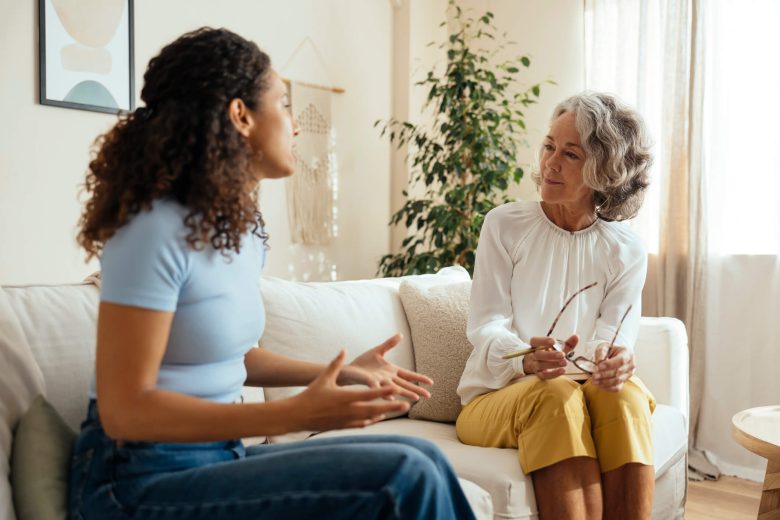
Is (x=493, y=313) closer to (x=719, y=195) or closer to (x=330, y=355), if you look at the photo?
(x=330, y=355)

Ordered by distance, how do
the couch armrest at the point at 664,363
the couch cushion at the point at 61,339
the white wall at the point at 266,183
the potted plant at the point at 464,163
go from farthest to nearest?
the potted plant at the point at 464,163 < the white wall at the point at 266,183 < the couch armrest at the point at 664,363 < the couch cushion at the point at 61,339

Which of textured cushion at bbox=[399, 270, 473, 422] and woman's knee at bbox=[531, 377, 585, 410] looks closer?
woman's knee at bbox=[531, 377, 585, 410]

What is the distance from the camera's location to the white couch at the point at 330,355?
1.43 metres

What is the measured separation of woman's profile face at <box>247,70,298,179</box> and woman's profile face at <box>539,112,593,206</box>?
101cm

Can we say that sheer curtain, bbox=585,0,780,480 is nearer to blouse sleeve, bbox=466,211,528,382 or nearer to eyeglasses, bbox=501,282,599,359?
eyeglasses, bbox=501,282,599,359

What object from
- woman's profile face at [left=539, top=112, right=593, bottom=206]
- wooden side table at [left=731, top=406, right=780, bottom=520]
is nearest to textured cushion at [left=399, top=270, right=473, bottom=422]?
woman's profile face at [left=539, top=112, right=593, bottom=206]

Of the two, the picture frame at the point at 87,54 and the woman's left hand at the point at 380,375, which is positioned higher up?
the picture frame at the point at 87,54

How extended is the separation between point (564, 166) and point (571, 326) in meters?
0.43

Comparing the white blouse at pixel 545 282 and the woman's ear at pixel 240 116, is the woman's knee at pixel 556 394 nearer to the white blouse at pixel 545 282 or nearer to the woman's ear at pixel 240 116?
the white blouse at pixel 545 282

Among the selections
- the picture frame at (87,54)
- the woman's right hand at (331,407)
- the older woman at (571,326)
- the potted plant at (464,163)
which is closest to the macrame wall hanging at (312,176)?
the potted plant at (464,163)

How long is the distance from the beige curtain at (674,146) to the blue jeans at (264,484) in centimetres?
250

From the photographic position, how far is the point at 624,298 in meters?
2.10

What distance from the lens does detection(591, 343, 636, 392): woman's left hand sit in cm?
179

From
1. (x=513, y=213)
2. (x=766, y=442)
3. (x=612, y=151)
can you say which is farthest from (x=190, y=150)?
(x=766, y=442)
